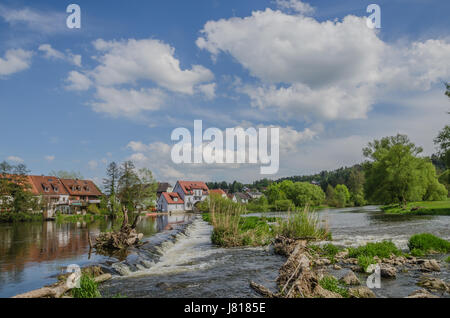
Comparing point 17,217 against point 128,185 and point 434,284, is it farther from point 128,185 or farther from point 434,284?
point 434,284

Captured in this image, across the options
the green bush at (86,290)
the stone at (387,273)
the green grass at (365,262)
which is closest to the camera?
the green bush at (86,290)

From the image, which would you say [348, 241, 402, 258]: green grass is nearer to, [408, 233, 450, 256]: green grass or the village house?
[408, 233, 450, 256]: green grass

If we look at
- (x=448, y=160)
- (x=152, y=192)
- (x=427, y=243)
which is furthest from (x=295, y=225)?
(x=152, y=192)

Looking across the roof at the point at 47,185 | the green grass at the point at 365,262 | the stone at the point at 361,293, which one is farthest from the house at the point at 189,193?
the stone at the point at 361,293

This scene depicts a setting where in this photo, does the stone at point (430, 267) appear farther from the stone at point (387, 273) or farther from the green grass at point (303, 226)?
the green grass at point (303, 226)

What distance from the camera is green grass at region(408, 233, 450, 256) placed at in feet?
50.6

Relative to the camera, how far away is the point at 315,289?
835cm

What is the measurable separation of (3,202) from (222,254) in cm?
4381

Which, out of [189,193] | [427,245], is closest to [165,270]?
[427,245]

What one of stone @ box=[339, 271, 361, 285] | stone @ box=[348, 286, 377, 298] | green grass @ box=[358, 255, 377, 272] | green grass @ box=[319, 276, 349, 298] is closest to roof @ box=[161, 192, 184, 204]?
green grass @ box=[358, 255, 377, 272]

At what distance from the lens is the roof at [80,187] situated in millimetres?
69688

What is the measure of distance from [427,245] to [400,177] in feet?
134

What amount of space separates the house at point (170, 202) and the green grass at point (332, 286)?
3050 inches
